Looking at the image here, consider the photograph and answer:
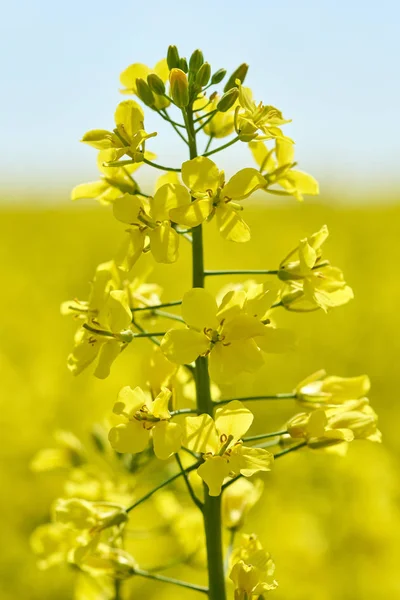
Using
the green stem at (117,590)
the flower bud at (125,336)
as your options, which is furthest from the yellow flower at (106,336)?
the green stem at (117,590)

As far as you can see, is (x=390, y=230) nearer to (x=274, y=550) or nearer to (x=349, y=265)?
(x=349, y=265)

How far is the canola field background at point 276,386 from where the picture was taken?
9.42ft

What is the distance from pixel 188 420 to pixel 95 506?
0.33 m

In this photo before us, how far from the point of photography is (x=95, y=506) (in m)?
1.21

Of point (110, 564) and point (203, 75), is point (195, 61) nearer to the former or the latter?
point (203, 75)

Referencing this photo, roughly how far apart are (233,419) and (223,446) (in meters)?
0.04

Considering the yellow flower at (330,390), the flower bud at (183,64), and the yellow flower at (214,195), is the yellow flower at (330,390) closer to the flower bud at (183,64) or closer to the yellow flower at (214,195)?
the yellow flower at (214,195)

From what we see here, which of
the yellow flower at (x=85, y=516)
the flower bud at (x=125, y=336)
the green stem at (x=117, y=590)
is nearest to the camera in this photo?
the flower bud at (x=125, y=336)

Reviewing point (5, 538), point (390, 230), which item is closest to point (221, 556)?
point (5, 538)

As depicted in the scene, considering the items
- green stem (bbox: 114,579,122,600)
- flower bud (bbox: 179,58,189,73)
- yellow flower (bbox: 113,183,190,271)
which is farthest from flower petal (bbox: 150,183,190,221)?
green stem (bbox: 114,579,122,600)

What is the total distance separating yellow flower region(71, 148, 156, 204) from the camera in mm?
1179

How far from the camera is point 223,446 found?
99 cm

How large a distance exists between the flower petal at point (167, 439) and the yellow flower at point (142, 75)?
503mm

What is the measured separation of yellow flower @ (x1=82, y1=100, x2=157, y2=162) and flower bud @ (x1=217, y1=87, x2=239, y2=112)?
0.38 feet
